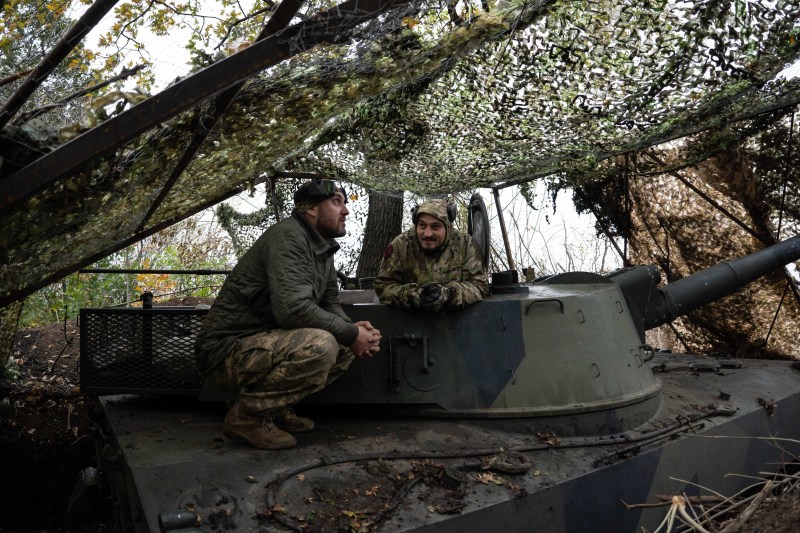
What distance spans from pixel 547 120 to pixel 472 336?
2.18 meters

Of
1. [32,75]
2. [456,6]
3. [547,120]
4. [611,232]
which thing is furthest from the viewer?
[611,232]

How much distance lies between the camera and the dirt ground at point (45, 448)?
17.5 feet

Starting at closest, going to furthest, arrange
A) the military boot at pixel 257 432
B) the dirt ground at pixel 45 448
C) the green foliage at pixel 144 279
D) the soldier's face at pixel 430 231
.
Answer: the military boot at pixel 257 432 → the soldier's face at pixel 430 231 → the dirt ground at pixel 45 448 → the green foliage at pixel 144 279

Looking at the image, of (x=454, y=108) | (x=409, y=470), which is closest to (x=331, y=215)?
(x=409, y=470)

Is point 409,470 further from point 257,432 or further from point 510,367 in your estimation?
point 510,367

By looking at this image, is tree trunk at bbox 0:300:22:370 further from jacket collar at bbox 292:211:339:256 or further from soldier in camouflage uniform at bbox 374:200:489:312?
soldier in camouflage uniform at bbox 374:200:489:312

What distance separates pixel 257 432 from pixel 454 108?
302 centimetres

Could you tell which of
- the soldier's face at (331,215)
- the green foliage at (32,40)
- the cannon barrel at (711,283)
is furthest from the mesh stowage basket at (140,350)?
the cannon barrel at (711,283)

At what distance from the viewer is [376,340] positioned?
4191 mm

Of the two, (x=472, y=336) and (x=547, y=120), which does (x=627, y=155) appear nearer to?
(x=547, y=120)

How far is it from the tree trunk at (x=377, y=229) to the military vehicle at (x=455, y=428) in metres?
3.27

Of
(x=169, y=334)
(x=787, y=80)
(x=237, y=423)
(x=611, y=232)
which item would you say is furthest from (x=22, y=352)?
Result: (x=787, y=80)

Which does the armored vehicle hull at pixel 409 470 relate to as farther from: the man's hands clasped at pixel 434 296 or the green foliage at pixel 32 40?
the green foliage at pixel 32 40

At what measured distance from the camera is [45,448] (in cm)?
611
